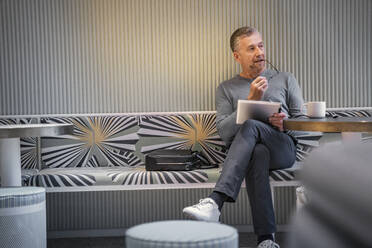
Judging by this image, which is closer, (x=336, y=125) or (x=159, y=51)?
(x=336, y=125)

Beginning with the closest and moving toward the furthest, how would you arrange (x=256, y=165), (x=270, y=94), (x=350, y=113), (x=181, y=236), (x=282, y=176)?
(x=181, y=236) → (x=256, y=165) → (x=282, y=176) → (x=270, y=94) → (x=350, y=113)

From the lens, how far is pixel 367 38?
12.5 feet

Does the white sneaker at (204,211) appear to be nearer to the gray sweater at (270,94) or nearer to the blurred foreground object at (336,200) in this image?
the gray sweater at (270,94)

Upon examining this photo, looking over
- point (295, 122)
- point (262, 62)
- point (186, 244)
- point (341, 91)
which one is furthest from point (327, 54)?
point (186, 244)

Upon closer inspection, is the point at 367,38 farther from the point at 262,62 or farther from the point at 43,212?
the point at 43,212

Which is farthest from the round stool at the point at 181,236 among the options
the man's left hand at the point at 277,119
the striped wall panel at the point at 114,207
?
the striped wall panel at the point at 114,207

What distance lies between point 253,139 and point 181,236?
1.68 meters

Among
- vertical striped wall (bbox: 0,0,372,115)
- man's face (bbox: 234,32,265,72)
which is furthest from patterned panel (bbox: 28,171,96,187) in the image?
man's face (bbox: 234,32,265,72)

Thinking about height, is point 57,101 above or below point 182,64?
below

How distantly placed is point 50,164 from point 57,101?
0.46m

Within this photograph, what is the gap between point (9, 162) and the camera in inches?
109

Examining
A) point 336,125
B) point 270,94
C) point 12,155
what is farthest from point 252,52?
point 12,155

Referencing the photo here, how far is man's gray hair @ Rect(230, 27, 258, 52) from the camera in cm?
347

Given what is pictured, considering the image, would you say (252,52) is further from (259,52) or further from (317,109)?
(317,109)
